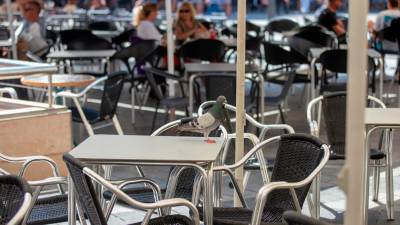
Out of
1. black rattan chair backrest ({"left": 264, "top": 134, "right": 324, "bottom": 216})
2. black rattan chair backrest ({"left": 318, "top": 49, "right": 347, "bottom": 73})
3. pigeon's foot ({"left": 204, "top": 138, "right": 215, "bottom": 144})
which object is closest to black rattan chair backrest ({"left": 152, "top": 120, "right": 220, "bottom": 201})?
pigeon's foot ({"left": 204, "top": 138, "right": 215, "bottom": 144})

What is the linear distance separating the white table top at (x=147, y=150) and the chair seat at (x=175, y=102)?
335 centimetres

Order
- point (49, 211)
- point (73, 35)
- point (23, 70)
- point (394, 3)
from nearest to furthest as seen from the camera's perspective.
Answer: point (49, 211) → point (23, 70) → point (73, 35) → point (394, 3)

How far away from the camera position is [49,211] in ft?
12.8

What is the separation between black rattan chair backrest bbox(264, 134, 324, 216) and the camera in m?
3.78

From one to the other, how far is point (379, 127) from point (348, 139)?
2378 mm

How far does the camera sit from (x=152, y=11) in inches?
411

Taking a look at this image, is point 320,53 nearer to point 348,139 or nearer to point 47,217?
point 47,217

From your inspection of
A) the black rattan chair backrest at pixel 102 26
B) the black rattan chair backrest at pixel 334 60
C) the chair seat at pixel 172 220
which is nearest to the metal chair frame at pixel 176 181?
the chair seat at pixel 172 220

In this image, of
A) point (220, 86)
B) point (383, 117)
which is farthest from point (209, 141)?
point (220, 86)

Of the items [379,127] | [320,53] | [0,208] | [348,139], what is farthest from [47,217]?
[320,53]

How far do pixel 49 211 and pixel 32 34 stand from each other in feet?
21.0

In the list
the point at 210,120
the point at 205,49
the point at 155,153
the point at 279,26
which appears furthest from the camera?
the point at 279,26

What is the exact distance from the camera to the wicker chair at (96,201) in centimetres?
315

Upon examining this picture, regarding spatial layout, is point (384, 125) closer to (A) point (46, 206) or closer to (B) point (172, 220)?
(B) point (172, 220)
